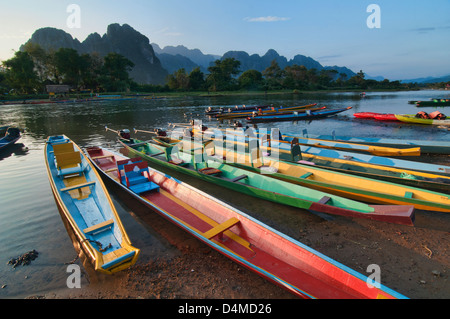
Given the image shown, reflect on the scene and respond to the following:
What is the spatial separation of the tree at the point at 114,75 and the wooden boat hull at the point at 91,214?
8775 centimetres

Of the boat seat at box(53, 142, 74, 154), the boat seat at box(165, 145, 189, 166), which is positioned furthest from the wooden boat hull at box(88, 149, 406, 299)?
the boat seat at box(53, 142, 74, 154)

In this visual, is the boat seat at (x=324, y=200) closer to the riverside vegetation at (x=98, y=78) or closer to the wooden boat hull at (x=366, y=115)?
the wooden boat hull at (x=366, y=115)

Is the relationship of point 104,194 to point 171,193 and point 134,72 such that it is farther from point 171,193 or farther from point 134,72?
point 134,72

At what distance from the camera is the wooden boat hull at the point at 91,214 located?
183 inches

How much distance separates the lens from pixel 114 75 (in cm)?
9038

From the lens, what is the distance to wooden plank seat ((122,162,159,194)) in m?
8.31

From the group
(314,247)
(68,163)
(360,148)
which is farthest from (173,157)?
(360,148)

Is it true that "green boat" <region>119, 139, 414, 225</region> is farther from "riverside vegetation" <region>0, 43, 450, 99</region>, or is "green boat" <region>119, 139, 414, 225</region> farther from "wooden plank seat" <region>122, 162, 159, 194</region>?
"riverside vegetation" <region>0, 43, 450, 99</region>

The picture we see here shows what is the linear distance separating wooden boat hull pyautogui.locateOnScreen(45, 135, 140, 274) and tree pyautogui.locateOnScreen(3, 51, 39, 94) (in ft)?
296

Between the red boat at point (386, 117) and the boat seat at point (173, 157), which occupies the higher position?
the red boat at point (386, 117)

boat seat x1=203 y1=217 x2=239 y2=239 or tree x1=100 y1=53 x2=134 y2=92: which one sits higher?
tree x1=100 y1=53 x2=134 y2=92

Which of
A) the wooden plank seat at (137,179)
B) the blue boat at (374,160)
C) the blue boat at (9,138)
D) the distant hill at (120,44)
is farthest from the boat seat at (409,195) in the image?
the distant hill at (120,44)
